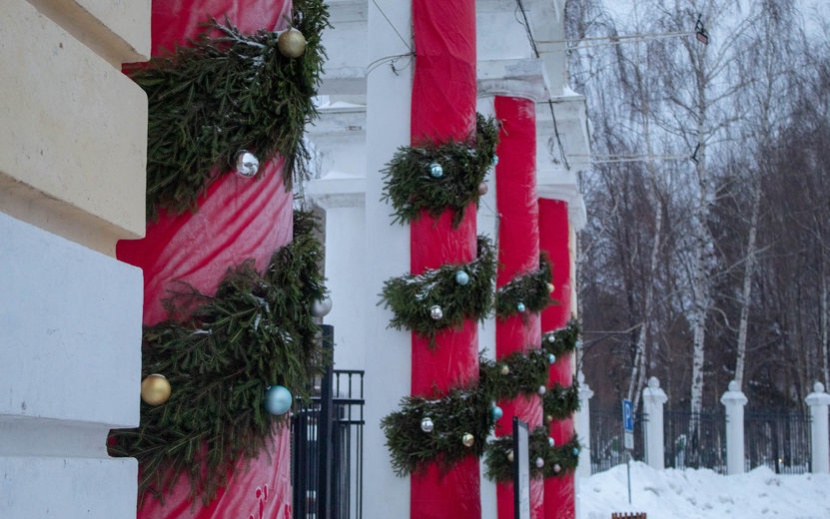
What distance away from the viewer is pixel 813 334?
35.3 m

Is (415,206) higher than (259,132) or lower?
higher

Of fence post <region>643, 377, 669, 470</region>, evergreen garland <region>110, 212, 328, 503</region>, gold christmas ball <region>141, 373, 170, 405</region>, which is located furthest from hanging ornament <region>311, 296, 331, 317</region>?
fence post <region>643, 377, 669, 470</region>

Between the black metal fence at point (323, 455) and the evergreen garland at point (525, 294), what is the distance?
179 centimetres

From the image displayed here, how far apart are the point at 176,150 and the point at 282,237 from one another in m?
0.52

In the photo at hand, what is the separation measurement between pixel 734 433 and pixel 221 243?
2404 centimetres

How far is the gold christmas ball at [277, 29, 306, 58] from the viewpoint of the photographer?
3428 millimetres

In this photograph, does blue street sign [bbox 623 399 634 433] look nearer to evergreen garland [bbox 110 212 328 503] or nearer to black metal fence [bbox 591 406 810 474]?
black metal fence [bbox 591 406 810 474]

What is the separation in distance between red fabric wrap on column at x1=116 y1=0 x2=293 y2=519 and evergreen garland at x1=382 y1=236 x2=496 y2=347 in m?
4.19

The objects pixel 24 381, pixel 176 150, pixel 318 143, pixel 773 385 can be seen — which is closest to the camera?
pixel 24 381

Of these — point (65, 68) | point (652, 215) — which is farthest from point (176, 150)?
point (652, 215)

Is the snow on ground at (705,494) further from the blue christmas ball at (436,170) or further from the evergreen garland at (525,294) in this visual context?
the blue christmas ball at (436,170)

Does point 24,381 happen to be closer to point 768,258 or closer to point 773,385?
point 768,258

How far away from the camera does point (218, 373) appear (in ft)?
10.5

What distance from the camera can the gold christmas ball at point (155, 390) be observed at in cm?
301
